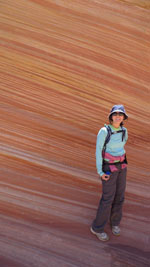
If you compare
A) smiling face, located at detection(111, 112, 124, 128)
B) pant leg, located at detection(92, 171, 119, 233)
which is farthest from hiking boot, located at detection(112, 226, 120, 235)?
smiling face, located at detection(111, 112, 124, 128)

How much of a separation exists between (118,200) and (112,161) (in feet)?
1.32

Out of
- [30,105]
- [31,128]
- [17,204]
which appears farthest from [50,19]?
[17,204]

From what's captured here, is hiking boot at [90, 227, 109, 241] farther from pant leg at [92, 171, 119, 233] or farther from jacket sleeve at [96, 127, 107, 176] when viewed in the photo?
jacket sleeve at [96, 127, 107, 176]

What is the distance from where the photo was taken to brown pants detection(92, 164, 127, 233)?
7.54 feet

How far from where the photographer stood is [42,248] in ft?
7.88

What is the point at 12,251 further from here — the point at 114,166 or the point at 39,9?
the point at 39,9

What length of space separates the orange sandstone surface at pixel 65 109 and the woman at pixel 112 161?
0.32m

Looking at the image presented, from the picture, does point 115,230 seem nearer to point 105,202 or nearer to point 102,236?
point 102,236

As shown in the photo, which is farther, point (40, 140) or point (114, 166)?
point (40, 140)

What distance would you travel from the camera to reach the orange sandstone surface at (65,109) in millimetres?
2496

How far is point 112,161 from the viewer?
225 centimetres

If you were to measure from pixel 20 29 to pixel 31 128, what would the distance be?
852mm

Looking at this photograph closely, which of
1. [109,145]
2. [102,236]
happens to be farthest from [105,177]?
[102,236]

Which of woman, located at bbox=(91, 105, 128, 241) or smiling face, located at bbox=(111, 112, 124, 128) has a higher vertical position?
smiling face, located at bbox=(111, 112, 124, 128)
